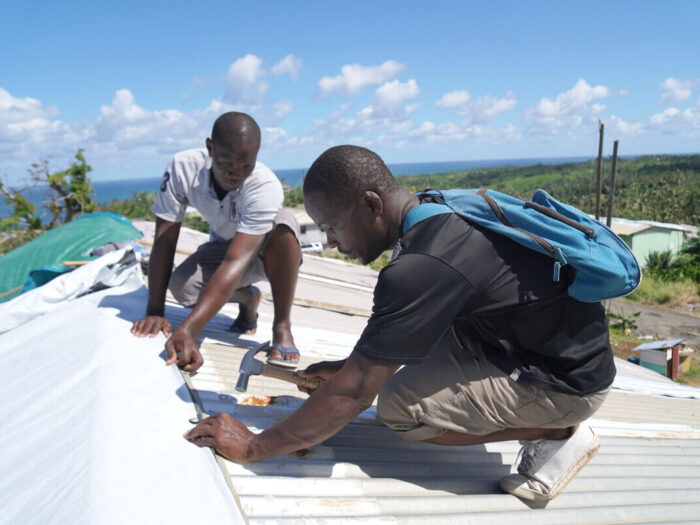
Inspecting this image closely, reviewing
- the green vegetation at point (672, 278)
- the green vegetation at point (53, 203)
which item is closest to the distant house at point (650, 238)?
the green vegetation at point (672, 278)

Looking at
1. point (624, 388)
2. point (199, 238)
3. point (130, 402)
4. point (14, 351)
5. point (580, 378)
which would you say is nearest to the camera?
point (580, 378)

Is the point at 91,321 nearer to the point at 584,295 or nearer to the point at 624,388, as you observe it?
the point at 584,295

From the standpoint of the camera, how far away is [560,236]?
146 centimetres

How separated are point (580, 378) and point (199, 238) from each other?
6867 millimetres

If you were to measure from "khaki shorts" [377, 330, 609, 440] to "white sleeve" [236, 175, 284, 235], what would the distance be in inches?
49.0

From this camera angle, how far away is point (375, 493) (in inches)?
63.6

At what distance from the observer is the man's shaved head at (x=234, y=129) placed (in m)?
2.44

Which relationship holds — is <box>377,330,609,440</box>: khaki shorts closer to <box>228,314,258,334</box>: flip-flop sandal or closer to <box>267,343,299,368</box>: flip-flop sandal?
<box>267,343,299,368</box>: flip-flop sandal

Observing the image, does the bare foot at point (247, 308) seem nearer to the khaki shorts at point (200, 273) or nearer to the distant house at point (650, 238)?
the khaki shorts at point (200, 273)

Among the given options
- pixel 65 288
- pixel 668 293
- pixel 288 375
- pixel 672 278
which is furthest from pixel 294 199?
pixel 288 375

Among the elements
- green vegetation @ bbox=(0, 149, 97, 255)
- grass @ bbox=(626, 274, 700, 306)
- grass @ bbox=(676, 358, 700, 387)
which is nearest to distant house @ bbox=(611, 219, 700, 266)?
grass @ bbox=(626, 274, 700, 306)

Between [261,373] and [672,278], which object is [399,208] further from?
[672,278]

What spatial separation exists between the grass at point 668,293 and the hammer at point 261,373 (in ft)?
60.7

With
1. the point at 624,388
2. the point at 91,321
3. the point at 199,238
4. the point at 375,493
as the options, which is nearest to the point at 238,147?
the point at 91,321
